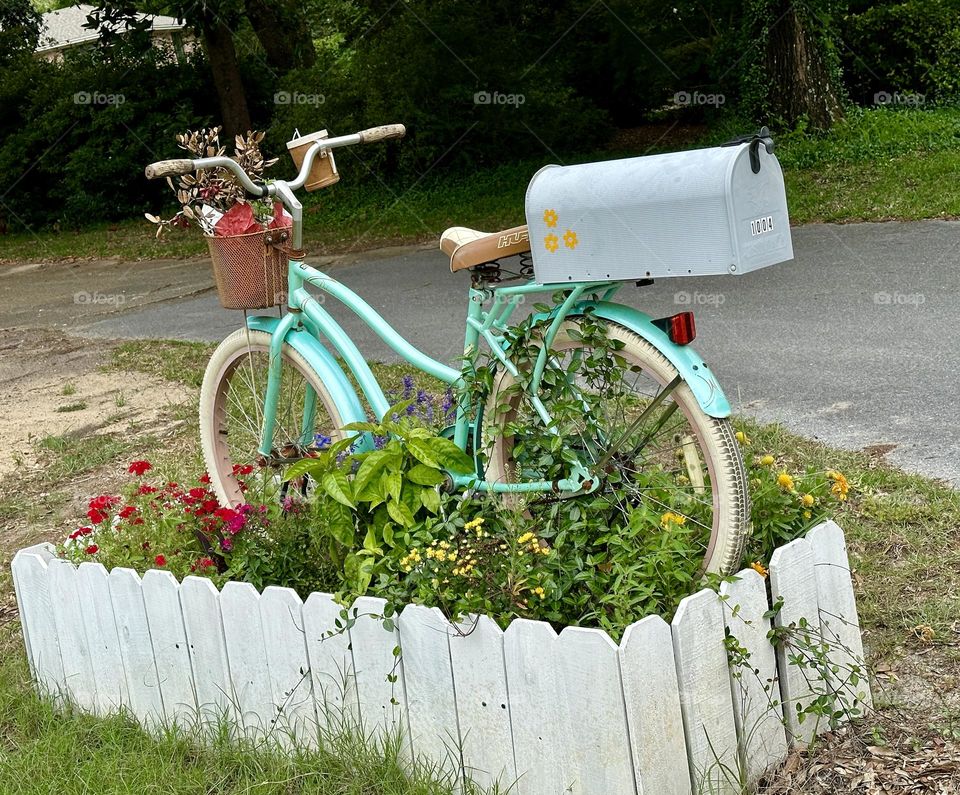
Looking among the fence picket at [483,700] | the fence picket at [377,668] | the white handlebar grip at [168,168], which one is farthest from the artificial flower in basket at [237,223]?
the fence picket at [483,700]

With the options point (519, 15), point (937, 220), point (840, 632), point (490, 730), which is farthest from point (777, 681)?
point (519, 15)

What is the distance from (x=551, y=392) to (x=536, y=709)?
91 cm

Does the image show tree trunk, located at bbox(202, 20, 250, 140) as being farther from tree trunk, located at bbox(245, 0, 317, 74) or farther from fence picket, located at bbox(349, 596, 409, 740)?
fence picket, located at bbox(349, 596, 409, 740)

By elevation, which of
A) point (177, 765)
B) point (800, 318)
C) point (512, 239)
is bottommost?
point (177, 765)

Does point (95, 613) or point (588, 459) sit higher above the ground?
point (588, 459)

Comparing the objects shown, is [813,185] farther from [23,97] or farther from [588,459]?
[23,97]

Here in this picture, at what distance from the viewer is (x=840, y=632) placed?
9.44 ft

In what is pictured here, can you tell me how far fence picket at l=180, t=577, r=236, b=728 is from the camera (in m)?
3.09

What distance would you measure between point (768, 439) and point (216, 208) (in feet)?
8.61

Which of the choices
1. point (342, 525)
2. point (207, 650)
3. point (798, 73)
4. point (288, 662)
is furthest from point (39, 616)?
point (798, 73)

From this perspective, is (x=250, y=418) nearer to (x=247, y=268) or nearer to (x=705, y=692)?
(x=247, y=268)

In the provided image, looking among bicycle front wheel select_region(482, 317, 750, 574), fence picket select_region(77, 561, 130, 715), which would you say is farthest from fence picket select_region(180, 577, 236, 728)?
bicycle front wheel select_region(482, 317, 750, 574)

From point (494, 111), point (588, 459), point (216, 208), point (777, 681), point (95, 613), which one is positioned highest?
point (494, 111)

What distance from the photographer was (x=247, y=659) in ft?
10.0
